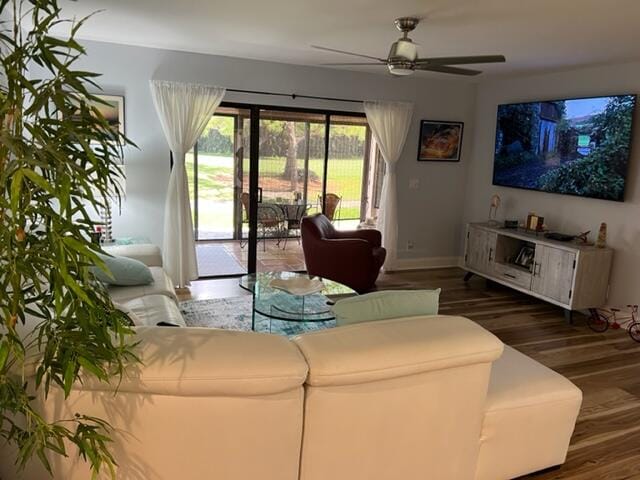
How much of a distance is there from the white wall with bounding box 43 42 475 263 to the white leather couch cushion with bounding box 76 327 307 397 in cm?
380

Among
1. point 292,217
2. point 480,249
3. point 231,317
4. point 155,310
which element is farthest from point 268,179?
point 155,310

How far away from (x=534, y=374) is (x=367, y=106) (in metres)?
4.17

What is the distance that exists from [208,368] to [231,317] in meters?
2.81

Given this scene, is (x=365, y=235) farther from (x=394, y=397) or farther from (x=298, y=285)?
(x=394, y=397)

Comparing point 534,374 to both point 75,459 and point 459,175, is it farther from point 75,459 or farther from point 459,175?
point 459,175

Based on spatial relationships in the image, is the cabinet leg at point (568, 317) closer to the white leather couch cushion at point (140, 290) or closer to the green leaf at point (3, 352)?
the white leather couch cushion at point (140, 290)

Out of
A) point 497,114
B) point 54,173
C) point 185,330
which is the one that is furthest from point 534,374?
A: point 497,114

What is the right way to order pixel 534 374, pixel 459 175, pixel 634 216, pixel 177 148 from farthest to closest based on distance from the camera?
pixel 459 175
pixel 177 148
pixel 634 216
pixel 534 374

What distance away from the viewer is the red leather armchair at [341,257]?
4969 mm

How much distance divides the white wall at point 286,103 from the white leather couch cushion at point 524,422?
4.06 metres

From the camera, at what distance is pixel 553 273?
4.74 meters

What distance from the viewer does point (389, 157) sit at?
19.7ft

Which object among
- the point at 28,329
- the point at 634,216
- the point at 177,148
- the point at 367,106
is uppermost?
the point at 367,106

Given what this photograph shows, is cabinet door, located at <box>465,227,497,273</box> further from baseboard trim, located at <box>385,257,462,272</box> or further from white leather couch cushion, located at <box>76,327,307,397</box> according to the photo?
white leather couch cushion, located at <box>76,327,307,397</box>
